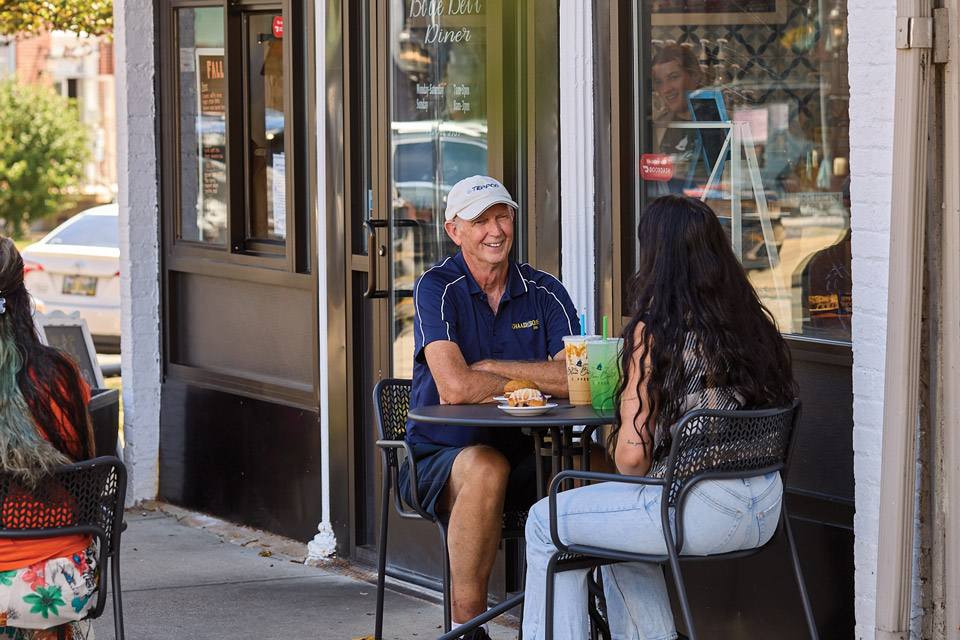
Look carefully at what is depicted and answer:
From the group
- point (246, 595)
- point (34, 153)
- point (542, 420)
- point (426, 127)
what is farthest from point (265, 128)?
point (34, 153)

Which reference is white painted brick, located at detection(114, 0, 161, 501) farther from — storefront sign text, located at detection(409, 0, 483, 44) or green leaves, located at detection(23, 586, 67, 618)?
green leaves, located at detection(23, 586, 67, 618)

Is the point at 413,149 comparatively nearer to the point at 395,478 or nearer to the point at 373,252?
the point at 373,252

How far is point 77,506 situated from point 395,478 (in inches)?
49.1

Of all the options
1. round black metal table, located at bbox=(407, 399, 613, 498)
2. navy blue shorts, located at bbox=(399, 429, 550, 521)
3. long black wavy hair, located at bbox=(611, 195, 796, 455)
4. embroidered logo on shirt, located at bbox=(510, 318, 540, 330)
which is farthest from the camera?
embroidered logo on shirt, located at bbox=(510, 318, 540, 330)

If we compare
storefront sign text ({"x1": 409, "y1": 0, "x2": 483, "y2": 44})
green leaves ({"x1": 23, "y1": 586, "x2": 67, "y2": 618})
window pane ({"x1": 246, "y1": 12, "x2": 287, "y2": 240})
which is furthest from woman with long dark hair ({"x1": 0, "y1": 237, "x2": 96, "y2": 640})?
window pane ({"x1": 246, "y1": 12, "x2": 287, "y2": 240})

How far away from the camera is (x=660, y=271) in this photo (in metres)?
3.48

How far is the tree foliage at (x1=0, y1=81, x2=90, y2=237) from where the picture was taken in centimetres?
2647

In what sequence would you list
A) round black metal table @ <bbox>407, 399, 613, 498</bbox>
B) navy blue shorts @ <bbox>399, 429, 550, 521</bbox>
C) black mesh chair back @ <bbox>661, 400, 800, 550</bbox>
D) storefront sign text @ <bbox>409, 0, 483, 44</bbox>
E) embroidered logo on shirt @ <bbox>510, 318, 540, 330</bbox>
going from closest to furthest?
black mesh chair back @ <bbox>661, 400, 800, 550</bbox> < round black metal table @ <bbox>407, 399, 613, 498</bbox> < navy blue shorts @ <bbox>399, 429, 550, 521</bbox> < embroidered logo on shirt @ <bbox>510, 318, 540, 330</bbox> < storefront sign text @ <bbox>409, 0, 483, 44</bbox>

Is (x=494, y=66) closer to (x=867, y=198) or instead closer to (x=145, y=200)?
(x=867, y=198)

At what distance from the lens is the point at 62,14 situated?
30.8ft

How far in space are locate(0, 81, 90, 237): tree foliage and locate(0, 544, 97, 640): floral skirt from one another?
24.3m

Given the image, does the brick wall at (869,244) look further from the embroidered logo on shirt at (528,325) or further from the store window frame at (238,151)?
the store window frame at (238,151)

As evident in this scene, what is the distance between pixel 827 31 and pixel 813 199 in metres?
0.53

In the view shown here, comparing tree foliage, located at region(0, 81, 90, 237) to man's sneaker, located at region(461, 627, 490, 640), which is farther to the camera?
tree foliage, located at region(0, 81, 90, 237)
